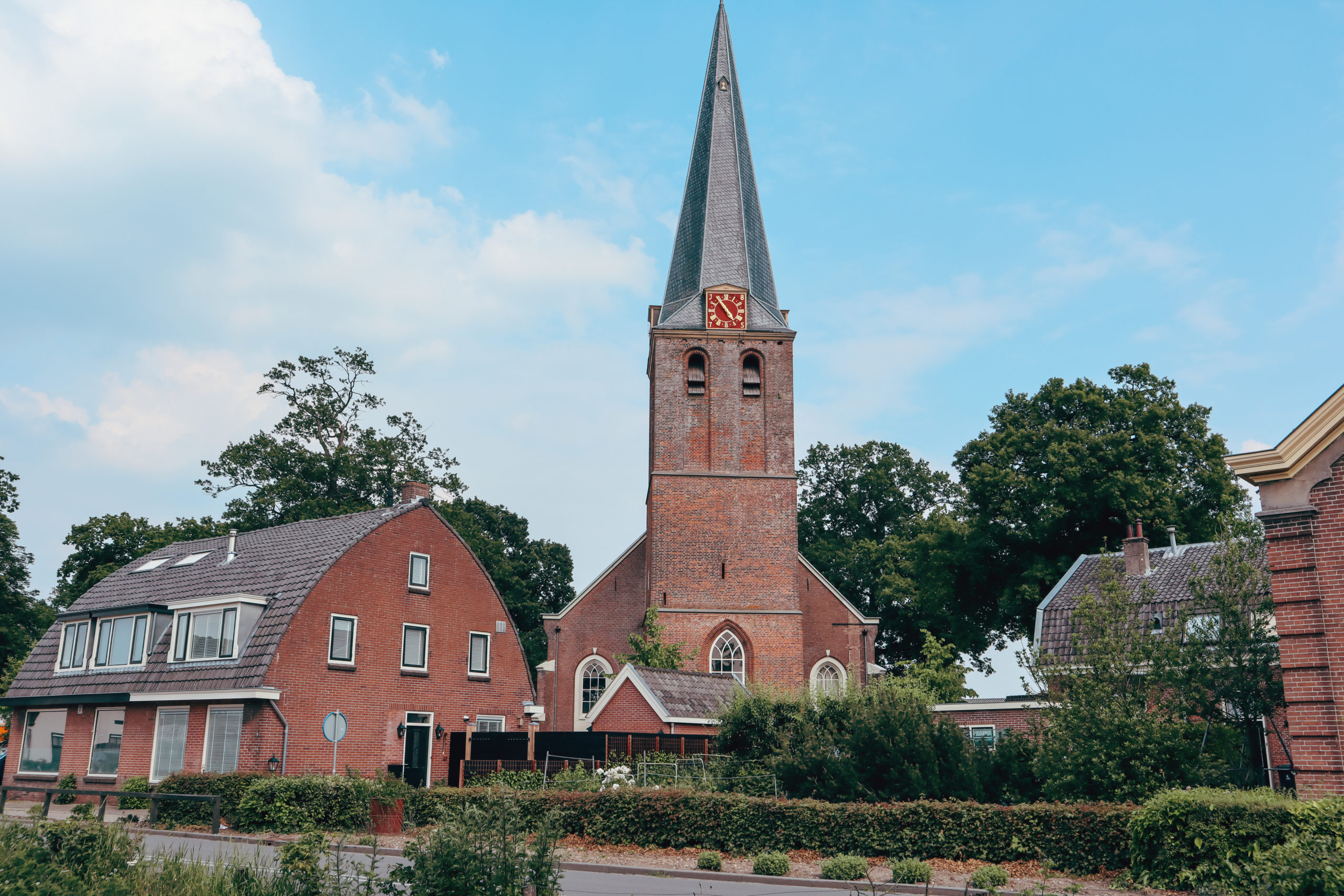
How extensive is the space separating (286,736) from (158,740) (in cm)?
391

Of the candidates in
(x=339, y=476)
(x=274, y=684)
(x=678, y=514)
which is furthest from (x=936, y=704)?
(x=339, y=476)

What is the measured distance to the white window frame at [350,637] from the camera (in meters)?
26.3

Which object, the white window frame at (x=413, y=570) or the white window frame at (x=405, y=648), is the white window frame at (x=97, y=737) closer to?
the white window frame at (x=405, y=648)

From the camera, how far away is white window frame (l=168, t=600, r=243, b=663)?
83.5ft

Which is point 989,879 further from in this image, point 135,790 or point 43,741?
point 43,741

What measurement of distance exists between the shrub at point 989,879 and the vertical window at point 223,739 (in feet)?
59.3

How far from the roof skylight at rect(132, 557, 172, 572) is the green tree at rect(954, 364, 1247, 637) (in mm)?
30088

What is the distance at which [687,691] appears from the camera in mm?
27594

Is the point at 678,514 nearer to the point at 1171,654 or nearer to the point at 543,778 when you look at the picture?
the point at 543,778

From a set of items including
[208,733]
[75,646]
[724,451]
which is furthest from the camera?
[724,451]

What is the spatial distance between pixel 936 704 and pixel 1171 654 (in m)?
13.7

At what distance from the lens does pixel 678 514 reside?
1492 inches

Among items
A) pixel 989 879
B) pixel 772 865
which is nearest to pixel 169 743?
pixel 772 865

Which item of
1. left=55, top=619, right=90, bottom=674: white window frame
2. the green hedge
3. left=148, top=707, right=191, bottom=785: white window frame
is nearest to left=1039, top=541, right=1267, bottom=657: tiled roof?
the green hedge
